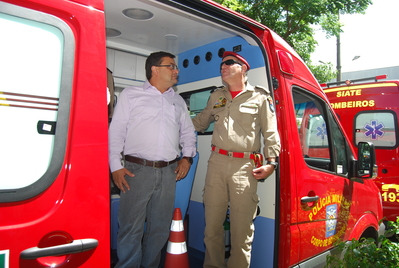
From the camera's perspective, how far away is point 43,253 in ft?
3.65

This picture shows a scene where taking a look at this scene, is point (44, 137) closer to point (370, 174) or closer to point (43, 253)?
point (43, 253)

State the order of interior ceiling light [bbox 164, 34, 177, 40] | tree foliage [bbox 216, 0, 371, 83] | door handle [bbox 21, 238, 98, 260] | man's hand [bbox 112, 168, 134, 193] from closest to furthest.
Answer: door handle [bbox 21, 238, 98, 260] → man's hand [bbox 112, 168, 134, 193] → interior ceiling light [bbox 164, 34, 177, 40] → tree foliage [bbox 216, 0, 371, 83]

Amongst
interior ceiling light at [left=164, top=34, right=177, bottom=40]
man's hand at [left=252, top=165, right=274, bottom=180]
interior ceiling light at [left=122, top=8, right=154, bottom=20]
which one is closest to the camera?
man's hand at [left=252, top=165, right=274, bottom=180]

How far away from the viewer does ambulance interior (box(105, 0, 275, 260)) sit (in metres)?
2.46

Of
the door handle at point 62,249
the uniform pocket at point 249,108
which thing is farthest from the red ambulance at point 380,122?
the door handle at point 62,249

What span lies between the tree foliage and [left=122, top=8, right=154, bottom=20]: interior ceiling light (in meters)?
4.74

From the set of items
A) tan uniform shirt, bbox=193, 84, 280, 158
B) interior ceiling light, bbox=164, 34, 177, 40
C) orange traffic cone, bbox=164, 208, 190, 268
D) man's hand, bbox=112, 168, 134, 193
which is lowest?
orange traffic cone, bbox=164, 208, 190, 268

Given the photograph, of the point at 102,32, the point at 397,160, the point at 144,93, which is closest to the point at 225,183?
the point at 144,93

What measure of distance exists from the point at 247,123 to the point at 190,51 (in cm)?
129

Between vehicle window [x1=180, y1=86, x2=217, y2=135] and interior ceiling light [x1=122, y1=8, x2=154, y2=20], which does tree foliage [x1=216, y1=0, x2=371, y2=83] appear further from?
interior ceiling light [x1=122, y1=8, x2=154, y2=20]

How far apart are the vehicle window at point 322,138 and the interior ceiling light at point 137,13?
141 cm

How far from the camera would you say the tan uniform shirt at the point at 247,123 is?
2.35 meters

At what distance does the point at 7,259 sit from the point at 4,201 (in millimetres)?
190

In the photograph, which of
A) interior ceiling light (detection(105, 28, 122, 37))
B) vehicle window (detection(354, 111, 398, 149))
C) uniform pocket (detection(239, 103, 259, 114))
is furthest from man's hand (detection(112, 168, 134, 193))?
vehicle window (detection(354, 111, 398, 149))
